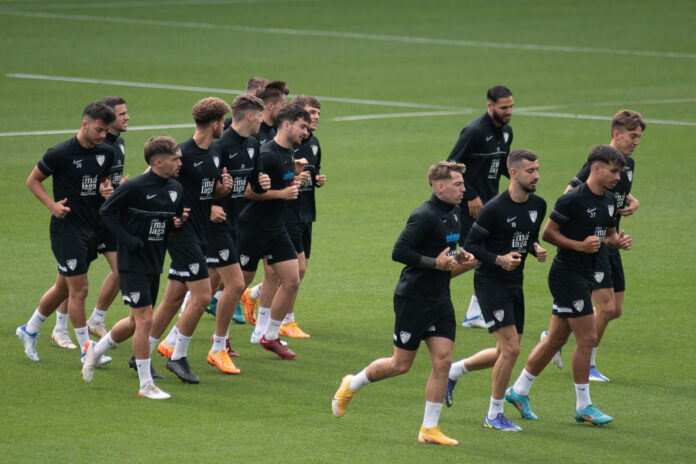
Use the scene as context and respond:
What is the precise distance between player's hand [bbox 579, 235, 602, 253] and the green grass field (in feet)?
4.80

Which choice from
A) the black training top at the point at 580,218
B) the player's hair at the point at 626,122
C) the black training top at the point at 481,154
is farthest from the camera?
the black training top at the point at 481,154

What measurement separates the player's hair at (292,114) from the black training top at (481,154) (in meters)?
2.13

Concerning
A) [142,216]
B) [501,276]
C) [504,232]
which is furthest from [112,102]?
[501,276]

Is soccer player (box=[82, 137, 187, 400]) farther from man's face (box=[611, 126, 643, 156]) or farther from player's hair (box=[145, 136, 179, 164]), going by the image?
man's face (box=[611, 126, 643, 156])

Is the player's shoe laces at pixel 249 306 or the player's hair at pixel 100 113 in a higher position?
the player's hair at pixel 100 113

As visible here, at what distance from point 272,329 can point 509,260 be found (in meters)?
3.40

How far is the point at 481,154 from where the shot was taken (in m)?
13.5

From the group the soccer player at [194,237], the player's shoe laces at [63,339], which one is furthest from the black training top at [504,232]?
the player's shoe laces at [63,339]

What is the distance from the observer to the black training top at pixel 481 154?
1341 centimetres

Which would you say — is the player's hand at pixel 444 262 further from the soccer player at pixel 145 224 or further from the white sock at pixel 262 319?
the white sock at pixel 262 319

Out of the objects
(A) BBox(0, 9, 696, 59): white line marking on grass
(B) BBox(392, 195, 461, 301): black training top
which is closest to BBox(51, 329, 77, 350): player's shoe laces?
(B) BBox(392, 195, 461, 301): black training top

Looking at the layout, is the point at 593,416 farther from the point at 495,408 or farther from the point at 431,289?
the point at 431,289

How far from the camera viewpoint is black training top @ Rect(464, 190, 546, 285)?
32.7 ft

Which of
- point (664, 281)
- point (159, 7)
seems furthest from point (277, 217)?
point (159, 7)
